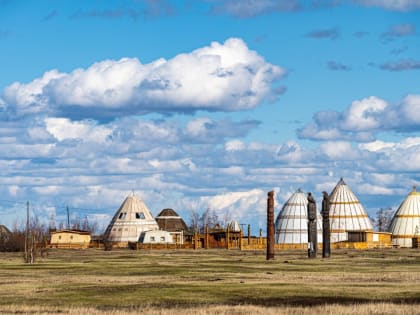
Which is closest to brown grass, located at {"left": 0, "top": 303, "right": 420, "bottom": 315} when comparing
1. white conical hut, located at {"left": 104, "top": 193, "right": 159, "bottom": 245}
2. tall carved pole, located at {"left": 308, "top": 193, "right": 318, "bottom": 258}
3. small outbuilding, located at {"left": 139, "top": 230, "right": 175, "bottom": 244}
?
tall carved pole, located at {"left": 308, "top": 193, "right": 318, "bottom": 258}

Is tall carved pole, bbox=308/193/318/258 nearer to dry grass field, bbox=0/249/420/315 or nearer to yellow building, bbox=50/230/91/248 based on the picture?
dry grass field, bbox=0/249/420/315

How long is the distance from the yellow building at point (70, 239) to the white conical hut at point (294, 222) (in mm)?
36508

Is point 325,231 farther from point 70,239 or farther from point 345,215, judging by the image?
point 70,239

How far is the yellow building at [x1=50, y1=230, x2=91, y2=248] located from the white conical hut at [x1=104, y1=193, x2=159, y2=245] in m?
4.47

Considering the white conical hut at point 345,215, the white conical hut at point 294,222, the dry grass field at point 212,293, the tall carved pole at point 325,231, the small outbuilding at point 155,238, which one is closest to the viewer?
the dry grass field at point 212,293

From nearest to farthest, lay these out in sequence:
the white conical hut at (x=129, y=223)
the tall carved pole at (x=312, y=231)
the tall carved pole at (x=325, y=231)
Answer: the tall carved pole at (x=312, y=231) → the tall carved pole at (x=325, y=231) → the white conical hut at (x=129, y=223)

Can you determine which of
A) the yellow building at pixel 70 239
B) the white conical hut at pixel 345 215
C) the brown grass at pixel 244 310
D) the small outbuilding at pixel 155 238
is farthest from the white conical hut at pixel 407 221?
the brown grass at pixel 244 310

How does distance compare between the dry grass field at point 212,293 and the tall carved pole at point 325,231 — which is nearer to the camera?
the dry grass field at point 212,293

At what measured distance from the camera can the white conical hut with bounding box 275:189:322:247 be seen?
175m

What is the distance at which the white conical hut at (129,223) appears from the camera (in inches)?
7283

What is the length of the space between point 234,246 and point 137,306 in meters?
130

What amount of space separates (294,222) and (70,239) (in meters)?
42.7

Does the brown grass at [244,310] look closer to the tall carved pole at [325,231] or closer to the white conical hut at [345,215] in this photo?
the tall carved pole at [325,231]

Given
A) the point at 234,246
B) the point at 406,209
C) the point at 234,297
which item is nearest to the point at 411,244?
the point at 406,209
